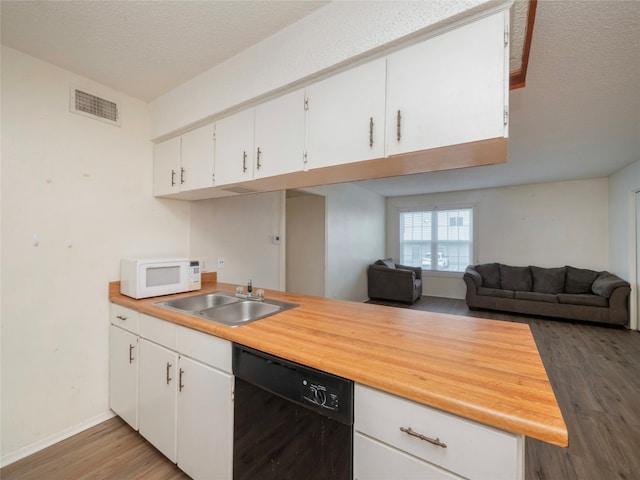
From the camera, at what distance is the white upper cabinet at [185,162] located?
189 centimetres

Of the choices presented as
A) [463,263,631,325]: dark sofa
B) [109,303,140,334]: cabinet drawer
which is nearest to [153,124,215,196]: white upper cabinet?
[109,303,140,334]: cabinet drawer

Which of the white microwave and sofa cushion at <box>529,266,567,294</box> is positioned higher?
the white microwave

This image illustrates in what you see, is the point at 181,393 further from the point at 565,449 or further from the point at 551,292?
the point at 551,292

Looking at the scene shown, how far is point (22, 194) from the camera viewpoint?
1.64 m

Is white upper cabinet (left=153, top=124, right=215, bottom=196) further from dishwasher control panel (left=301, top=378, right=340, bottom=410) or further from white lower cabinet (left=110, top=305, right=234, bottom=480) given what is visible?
dishwasher control panel (left=301, top=378, right=340, bottom=410)

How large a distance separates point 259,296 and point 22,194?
1.58 m

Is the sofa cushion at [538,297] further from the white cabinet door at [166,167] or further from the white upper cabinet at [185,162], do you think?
the white cabinet door at [166,167]

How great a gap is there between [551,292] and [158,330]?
6122 millimetres

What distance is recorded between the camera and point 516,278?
5156 millimetres

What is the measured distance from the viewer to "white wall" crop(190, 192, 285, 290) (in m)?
2.61

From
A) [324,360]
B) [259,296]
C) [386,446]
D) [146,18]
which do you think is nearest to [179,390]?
[259,296]

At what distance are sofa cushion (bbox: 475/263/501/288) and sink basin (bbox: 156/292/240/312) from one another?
5.15 meters

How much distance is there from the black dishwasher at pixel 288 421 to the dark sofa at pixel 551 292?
507 centimetres

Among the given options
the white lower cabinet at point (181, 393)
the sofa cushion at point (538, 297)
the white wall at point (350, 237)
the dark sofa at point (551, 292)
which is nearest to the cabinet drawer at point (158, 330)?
the white lower cabinet at point (181, 393)
